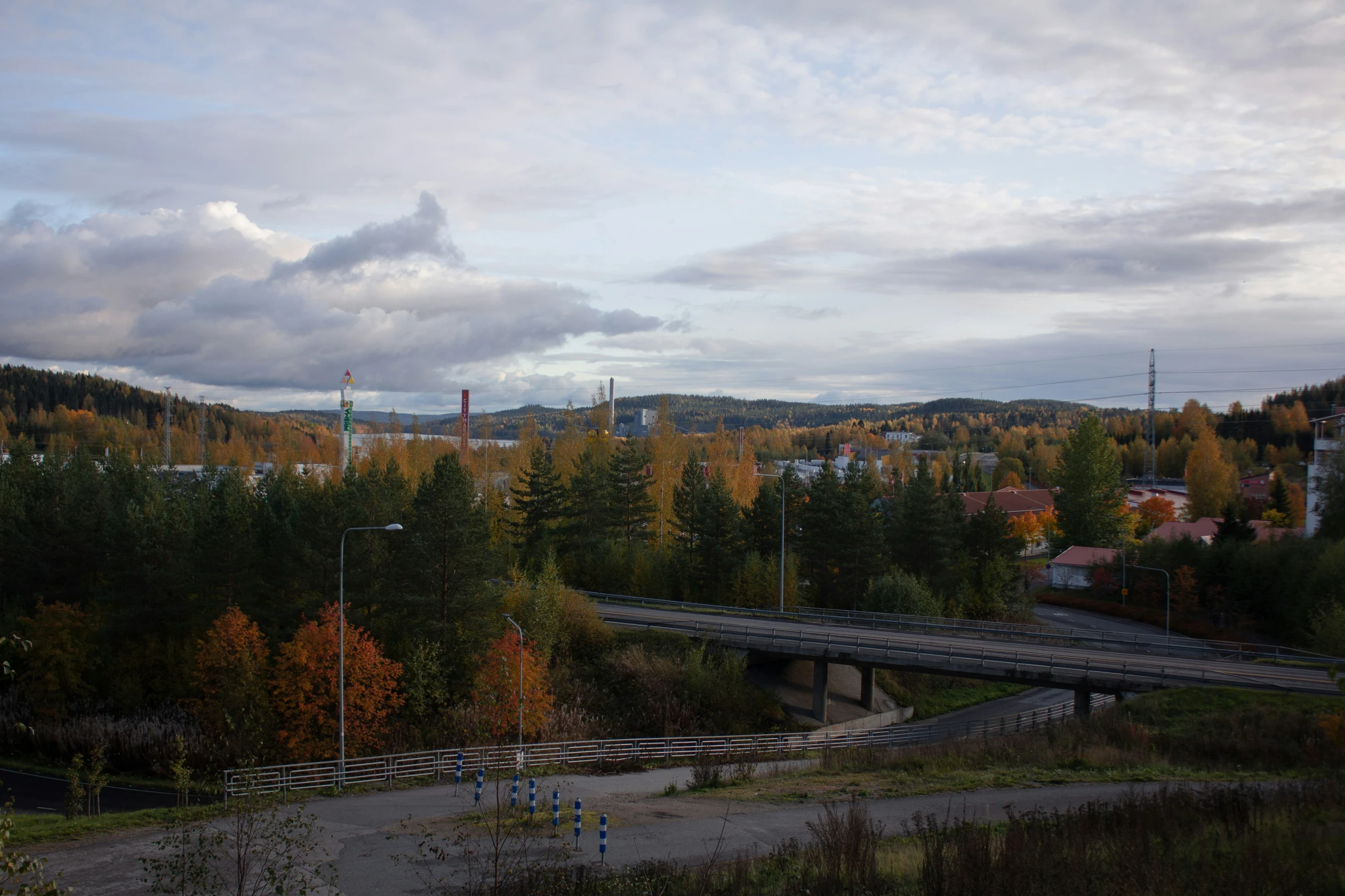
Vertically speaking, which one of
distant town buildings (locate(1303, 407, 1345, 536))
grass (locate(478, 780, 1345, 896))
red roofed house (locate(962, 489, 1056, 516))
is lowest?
red roofed house (locate(962, 489, 1056, 516))

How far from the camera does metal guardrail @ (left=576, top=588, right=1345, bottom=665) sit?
133 ft

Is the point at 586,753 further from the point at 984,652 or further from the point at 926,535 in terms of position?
the point at 926,535

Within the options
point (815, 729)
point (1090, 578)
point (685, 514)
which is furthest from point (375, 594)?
point (1090, 578)

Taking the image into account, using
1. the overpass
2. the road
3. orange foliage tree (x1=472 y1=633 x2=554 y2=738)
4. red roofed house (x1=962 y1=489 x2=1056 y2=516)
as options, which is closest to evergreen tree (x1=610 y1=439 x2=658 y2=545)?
the overpass

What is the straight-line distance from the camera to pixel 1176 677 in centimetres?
3300

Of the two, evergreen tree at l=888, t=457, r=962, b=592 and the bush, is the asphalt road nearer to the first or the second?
the bush

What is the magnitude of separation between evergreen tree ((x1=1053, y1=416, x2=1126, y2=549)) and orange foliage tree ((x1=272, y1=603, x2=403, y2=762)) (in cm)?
6336

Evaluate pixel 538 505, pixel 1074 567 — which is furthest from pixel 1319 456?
pixel 538 505

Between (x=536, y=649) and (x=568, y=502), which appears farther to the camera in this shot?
(x=568, y=502)

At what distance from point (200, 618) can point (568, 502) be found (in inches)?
1072

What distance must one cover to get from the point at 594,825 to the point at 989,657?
22851 mm

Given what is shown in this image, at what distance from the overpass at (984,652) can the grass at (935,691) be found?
3.05 metres

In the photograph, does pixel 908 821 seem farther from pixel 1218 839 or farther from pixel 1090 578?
pixel 1090 578

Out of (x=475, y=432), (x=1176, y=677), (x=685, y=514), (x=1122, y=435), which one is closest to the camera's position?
(x=1176, y=677)
